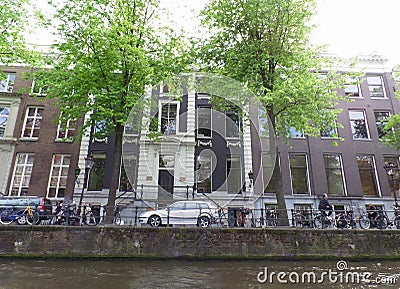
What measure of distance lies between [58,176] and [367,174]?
22.4 meters

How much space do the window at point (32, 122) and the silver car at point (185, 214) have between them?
44.3 ft

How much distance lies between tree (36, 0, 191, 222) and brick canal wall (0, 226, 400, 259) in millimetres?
1877

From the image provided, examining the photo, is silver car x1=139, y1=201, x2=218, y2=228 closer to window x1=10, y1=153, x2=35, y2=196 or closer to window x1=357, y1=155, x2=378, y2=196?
window x1=10, y1=153, x2=35, y2=196

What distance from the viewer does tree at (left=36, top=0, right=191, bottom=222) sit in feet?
39.8

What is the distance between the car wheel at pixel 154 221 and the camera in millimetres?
12375

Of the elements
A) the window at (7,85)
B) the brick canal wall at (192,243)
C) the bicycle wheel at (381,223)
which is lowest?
the brick canal wall at (192,243)

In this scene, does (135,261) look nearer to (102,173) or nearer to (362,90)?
(102,173)

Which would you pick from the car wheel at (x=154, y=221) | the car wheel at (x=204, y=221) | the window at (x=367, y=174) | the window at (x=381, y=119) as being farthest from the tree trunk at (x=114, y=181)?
the window at (x=381, y=119)

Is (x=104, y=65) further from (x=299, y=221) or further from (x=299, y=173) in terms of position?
(x=299, y=173)

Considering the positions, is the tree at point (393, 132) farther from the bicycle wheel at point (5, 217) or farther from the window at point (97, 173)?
the bicycle wheel at point (5, 217)

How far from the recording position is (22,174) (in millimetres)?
19703

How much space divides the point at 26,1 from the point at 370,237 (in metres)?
18.7

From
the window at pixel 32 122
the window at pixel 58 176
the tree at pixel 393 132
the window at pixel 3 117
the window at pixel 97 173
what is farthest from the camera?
the window at pixel 32 122

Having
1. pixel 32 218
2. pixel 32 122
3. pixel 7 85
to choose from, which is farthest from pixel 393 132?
pixel 7 85
